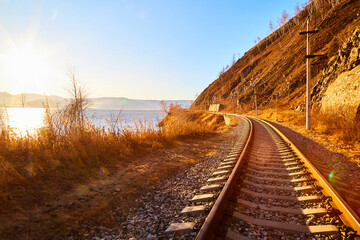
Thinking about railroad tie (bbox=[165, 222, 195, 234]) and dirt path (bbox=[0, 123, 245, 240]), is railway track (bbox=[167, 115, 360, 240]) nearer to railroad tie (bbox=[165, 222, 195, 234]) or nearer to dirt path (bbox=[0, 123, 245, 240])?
railroad tie (bbox=[165, 222, 195, 234])

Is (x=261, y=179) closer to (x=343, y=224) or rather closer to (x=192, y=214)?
(x=343, y=224)

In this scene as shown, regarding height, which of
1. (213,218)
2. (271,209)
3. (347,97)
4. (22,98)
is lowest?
(271,209)

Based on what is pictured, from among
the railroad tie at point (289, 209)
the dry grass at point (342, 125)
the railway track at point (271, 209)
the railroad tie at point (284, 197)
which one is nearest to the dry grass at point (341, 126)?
the dry grass at point (342, 125)

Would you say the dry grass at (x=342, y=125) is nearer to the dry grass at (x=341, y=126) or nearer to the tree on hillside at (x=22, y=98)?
the dry grass at (x=341, y=126)

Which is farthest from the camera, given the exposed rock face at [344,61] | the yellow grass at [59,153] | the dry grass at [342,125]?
the exposed rock face at [344,61]

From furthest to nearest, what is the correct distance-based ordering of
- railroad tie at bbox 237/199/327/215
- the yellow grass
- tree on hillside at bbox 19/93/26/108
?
1. tree on hillside at bbox 19/93/26/108
2. the yellow grass
3. railroad tie at bbox 237/199/327/215

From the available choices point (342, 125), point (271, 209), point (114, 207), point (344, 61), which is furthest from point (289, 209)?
point (344, 61)

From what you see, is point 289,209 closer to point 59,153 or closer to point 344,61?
point 59,153

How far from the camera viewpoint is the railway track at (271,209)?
238cm

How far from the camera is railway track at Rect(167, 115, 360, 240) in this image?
7.82 feet

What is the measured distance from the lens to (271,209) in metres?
2.99

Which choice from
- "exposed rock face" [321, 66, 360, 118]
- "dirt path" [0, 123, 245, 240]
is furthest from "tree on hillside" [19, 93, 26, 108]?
"exposed rock face" [321, 66, 360, 118]

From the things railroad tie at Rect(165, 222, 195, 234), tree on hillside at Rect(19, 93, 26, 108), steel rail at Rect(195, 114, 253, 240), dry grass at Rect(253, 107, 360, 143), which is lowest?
railroad tie at Rect(165, 222, 195, 234)

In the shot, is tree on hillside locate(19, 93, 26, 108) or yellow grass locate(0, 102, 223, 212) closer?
yellow grass locate(0, 102, 223, 212)
